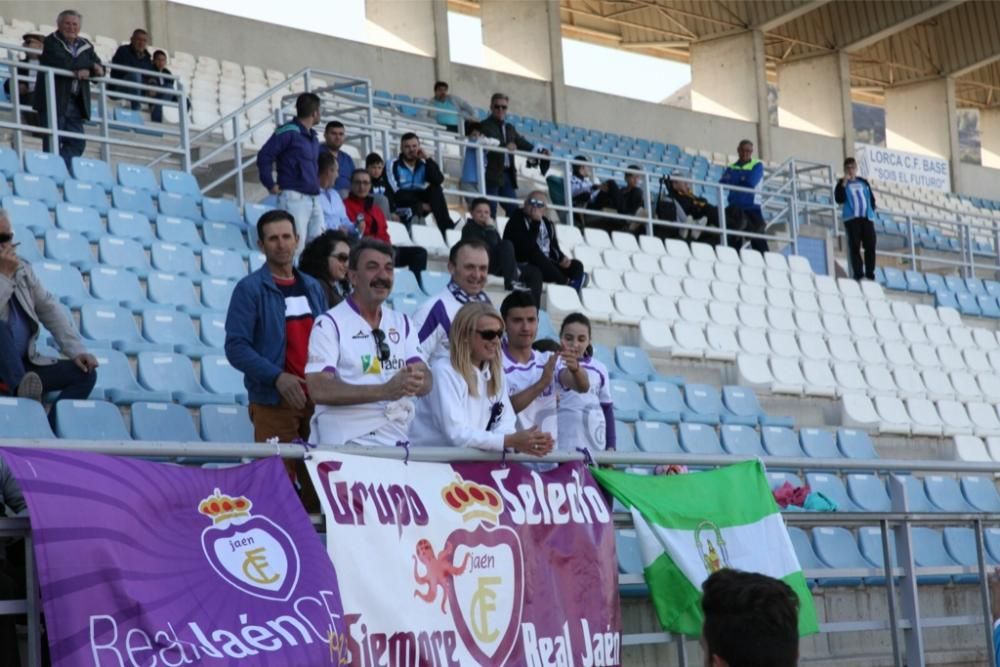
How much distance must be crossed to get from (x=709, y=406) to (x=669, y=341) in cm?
89

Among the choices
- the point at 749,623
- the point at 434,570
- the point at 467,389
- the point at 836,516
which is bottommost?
the point at 749,623

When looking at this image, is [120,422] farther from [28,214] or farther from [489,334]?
[28,214]

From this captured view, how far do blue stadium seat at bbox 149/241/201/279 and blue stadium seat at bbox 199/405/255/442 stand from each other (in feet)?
7.42

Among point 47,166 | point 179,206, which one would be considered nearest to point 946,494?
point 179,206

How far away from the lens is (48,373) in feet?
22.6

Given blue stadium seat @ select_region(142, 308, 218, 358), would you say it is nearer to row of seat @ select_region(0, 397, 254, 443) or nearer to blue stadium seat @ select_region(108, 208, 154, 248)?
row of seat @ select_region(0, 397, 254, 443)

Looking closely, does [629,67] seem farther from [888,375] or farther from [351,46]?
[888,375]

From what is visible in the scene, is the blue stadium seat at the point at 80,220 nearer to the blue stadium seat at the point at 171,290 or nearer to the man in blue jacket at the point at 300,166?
the blue stadium seat at the point at 171,290

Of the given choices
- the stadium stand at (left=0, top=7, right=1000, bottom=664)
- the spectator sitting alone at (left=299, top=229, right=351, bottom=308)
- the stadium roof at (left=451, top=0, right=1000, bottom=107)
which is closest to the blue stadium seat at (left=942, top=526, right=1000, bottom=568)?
the stadium stand at (left=0, top=7, right=1000, bottom=664)

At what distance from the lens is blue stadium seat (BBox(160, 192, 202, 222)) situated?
420 inches

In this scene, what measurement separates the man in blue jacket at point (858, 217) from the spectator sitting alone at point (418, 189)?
17.3 feet

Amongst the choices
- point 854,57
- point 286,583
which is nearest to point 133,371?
point 286,583

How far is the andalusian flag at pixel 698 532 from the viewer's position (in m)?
5.86

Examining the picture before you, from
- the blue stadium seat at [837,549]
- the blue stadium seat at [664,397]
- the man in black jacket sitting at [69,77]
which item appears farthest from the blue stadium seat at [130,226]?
the blue stadium seat at [837,549]
